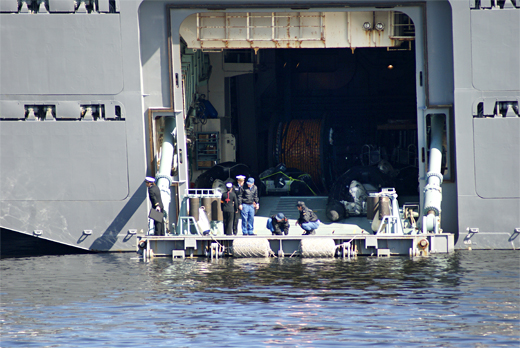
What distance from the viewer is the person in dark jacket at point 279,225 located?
18.2 meters

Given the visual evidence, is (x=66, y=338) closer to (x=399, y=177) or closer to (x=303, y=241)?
(x=303, y=241)

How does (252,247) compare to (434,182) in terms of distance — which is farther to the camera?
(434,182)

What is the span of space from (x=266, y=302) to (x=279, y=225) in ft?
16.9

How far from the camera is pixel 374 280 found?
1493 cm

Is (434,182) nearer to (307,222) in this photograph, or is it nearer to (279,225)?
(307,222)

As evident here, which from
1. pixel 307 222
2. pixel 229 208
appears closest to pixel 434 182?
pixel 307 222

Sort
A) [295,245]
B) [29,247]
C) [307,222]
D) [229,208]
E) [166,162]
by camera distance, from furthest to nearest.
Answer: [29,247]
[166,162]
[229,208]
[307,222]
[295,245]

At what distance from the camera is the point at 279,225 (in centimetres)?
1838

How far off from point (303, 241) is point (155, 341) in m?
6.69

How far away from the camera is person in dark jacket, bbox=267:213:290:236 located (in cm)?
1825

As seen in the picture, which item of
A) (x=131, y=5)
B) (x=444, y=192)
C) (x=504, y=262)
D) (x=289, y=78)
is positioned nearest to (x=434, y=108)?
(x=444, y=192)

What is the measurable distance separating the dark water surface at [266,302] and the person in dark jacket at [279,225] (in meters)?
0.96

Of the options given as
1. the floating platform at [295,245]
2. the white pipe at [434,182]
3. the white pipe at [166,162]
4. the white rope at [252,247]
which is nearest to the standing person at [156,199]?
the white pipe at [166,162]

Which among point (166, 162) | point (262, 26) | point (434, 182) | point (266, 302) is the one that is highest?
point (262, 26)
